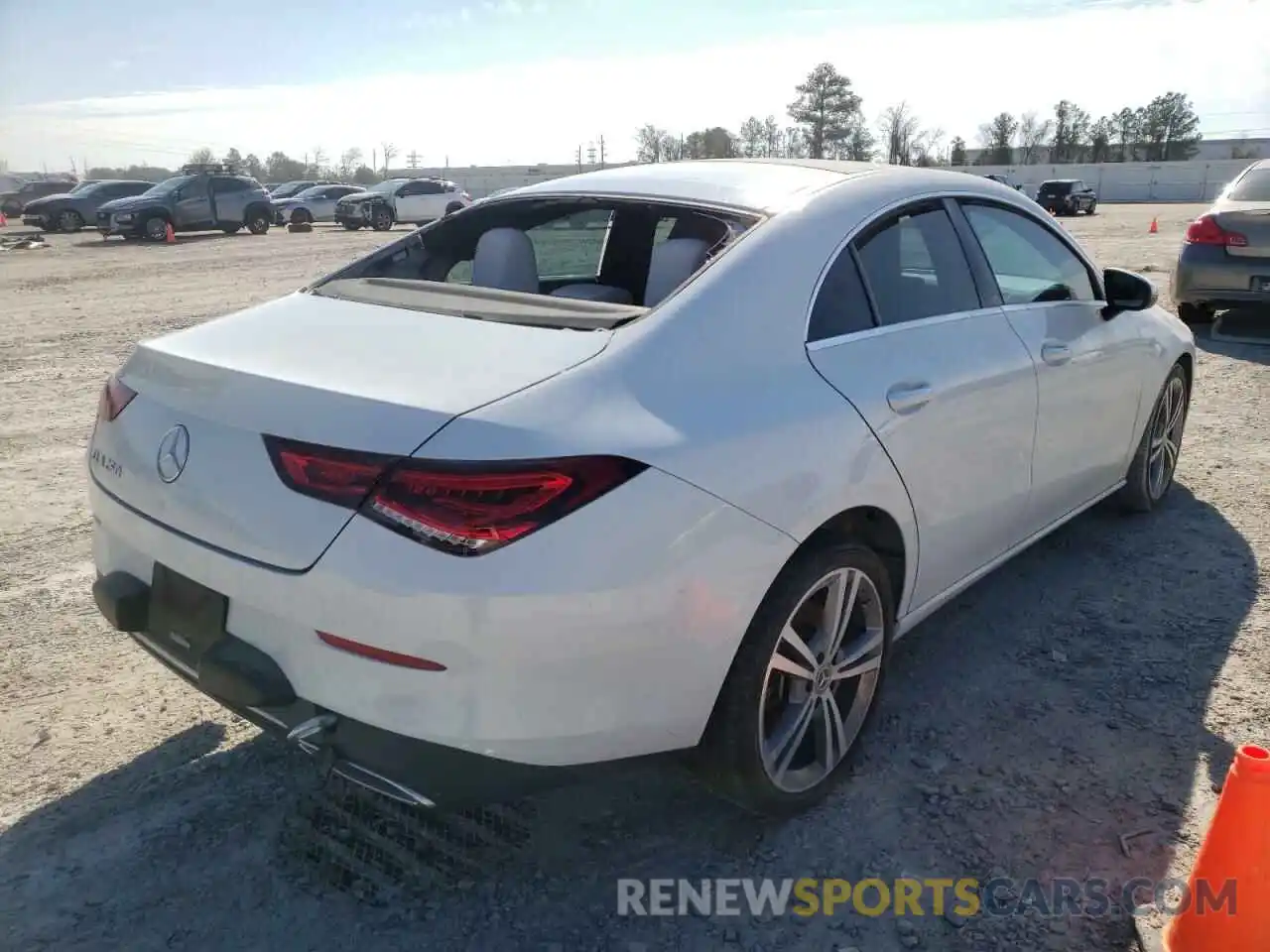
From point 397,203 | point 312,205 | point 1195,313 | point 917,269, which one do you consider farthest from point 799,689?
point 312,205

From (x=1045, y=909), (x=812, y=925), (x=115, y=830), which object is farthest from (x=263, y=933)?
(x=1045, y=909)

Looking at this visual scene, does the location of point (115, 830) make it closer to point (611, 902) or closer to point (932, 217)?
point (611, 902)

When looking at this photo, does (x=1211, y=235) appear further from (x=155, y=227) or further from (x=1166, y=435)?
(x=155, y=227)

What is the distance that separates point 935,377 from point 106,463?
228 centimetres

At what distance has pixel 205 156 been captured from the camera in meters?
89.2

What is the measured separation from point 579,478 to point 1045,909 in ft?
5.12

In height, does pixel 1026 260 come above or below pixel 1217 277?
above

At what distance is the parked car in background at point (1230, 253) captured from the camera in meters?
8.55

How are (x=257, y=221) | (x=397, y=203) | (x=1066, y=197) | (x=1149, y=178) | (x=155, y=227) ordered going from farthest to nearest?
(x=1149, y=178)
(x=1066, y=197)
(x=397, y=203)
(x=257, y=221)
(x=155, y=227)

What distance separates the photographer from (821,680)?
8.70ft

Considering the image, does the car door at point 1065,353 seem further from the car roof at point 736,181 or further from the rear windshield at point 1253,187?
the rear windshield at point 1253,187

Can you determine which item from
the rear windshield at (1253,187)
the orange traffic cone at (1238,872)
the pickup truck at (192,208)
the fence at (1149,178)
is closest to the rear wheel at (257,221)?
the pickup truck at (192,208)

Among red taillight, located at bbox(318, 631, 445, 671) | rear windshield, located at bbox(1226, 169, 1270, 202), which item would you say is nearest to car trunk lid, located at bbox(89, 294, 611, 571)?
red taillight, located at bbox(318, 631, 445, 671)

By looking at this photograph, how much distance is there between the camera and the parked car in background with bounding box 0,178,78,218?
36691mm
